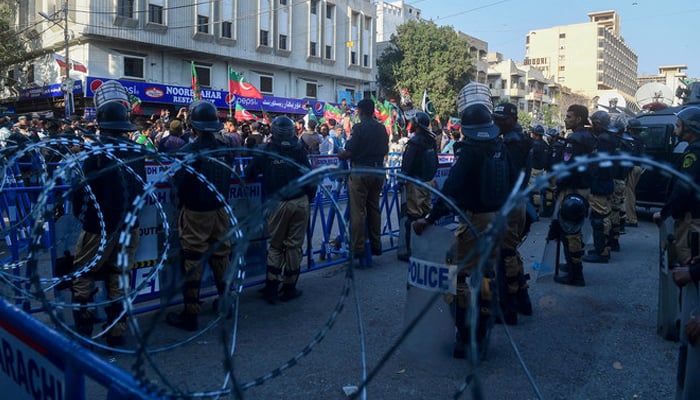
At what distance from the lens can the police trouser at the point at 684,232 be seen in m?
4.42

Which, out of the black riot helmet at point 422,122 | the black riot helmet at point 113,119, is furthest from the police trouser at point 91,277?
the black riot helmet at point 422,122

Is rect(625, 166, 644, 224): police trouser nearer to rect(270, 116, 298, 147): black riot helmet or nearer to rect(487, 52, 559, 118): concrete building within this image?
rect(270, 116, 298, 147): black riot helmet

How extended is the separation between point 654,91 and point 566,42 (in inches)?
4243

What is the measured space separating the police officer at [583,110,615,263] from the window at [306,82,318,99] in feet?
99.5

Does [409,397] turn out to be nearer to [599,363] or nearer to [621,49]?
[599,363]

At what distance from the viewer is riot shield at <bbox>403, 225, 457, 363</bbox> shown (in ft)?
12.9

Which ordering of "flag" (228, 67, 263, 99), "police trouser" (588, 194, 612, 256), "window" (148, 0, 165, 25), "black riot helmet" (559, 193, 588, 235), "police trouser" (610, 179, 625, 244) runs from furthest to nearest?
"window" (148, 0, 165, 25), "flag" (228, 67, 263, 99), "police trouser" (610, 179, 625, 244), "police trouser" (588, 194, 612, 256), "black riot helmet" (559, 193, 588, 235)

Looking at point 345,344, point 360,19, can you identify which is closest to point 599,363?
point 345,344

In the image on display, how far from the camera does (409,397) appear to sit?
3.71 meters

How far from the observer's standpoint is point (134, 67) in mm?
26859

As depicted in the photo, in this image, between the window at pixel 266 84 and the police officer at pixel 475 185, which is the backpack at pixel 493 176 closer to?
the police officer at pixel 475 185

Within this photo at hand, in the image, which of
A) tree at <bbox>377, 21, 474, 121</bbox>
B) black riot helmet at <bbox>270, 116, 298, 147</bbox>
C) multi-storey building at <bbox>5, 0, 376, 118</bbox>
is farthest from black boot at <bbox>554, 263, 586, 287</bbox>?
tree at <bbox>377, 21, 474, 121</bbox>

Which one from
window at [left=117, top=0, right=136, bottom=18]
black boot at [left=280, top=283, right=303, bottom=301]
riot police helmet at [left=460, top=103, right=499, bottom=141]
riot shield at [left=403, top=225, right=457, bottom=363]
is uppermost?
window at [left=117, top=0, right=136, bottom=18]

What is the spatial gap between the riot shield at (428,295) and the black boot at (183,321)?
2190 millimetres
